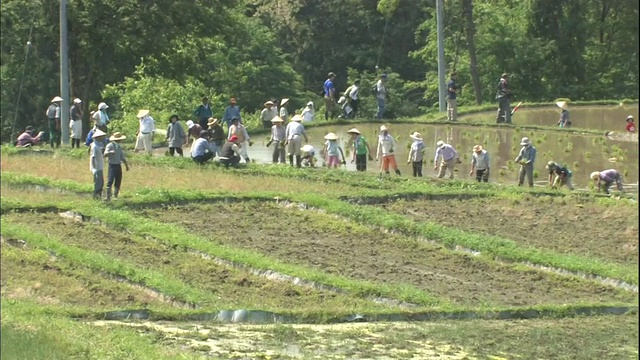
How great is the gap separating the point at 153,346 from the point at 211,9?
28.6 metres

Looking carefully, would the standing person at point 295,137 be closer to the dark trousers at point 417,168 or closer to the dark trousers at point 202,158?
the dark trousers at point 202,158

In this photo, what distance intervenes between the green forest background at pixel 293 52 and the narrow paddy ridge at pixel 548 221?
16.2 m

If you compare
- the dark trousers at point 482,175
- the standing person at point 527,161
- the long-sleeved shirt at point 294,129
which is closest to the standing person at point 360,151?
the long-sleeved shirt at point 294,129

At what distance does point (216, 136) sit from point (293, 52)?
113 feet

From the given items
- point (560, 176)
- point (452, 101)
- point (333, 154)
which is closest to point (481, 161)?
point (560, 176)

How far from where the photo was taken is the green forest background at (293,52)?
40.4 metres

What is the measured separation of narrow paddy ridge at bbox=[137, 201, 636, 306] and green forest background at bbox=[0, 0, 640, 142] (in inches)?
625

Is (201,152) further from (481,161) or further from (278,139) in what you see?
(481,161)

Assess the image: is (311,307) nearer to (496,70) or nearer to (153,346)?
(153,346)

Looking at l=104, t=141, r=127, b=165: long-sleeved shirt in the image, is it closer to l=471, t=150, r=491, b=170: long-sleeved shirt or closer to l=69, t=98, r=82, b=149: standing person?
l=471, t=150, r=491, b=170: long-sleeved shirt

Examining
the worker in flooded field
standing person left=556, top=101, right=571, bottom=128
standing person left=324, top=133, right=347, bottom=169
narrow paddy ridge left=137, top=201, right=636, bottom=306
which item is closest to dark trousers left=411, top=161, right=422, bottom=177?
standing person left=324, top=133, right=347, bottom=169

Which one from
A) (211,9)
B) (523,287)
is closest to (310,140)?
(211,9)

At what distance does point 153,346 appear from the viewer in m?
14.0

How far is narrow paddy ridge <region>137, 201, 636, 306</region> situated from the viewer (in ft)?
64.6
